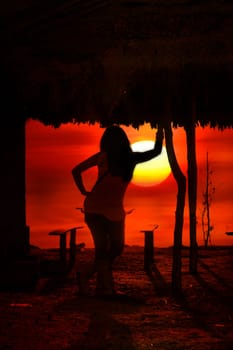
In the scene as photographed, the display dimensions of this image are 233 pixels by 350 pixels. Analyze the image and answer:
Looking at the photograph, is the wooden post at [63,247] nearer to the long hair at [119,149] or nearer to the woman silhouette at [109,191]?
the woman silhouette at [109,191]

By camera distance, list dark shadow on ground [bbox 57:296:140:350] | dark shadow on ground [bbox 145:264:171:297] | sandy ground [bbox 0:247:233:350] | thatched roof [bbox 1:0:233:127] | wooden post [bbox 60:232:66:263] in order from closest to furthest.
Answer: dark shadow on ground [bbox 57:296:140:350] < sandy ground [bbox 0:247:233:350] < thatched roof [bbox 1:0:233:127] < dark shadow on ground [bbox 145:264:171:297] < wooden post [bbox 60:232:66:263]

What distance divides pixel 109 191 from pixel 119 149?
1.57 feet

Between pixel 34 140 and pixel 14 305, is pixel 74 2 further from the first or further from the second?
pixel 34 140

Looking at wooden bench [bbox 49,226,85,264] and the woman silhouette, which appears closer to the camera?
the woman silhouette

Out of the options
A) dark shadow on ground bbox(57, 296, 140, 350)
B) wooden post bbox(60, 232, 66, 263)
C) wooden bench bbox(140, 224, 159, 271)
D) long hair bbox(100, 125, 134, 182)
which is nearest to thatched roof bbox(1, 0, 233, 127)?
long hair bbox(100, 125, 134, 182)

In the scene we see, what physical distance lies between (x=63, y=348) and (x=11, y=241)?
6164 millimetres

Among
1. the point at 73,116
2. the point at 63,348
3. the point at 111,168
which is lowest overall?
the point at 63,348

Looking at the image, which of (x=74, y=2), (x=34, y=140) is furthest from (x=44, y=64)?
(x=34, y=140)

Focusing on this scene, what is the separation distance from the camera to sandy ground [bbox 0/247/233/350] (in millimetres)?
6191

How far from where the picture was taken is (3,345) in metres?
6.07

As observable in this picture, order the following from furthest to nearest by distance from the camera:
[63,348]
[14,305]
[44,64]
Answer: [44,64] < [14,305] < [63,348]

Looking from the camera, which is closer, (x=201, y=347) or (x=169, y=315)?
(x=201, y=347)

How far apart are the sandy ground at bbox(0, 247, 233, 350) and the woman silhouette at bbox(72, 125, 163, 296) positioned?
1.98 ft

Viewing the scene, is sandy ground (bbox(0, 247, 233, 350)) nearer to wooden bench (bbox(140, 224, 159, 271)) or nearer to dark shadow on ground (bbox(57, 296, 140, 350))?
dark shadow on ground (bbox(57, 296, 140, 350))
